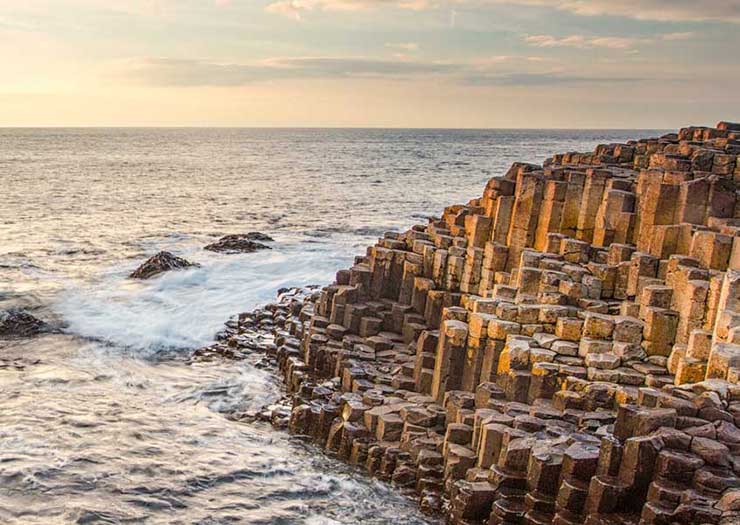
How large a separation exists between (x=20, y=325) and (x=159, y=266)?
21.7ft

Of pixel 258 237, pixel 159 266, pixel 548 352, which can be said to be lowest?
pixel 159 266

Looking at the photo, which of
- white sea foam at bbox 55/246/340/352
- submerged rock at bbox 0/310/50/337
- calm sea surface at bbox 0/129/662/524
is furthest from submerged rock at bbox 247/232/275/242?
submerged rock at bbox 0/310/50/337

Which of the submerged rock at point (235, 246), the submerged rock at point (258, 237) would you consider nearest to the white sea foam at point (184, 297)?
the submerged rock at point (235, 246)

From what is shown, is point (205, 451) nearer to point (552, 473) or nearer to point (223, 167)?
point (552, 473)

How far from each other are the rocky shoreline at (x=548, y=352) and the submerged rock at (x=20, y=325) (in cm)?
441

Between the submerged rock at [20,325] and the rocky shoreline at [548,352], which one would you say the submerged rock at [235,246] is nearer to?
the submerged rock at [20,325]

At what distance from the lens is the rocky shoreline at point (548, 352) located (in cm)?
915

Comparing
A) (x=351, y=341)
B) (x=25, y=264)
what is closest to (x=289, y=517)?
(x=351, y=341)

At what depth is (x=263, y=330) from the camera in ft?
62.0

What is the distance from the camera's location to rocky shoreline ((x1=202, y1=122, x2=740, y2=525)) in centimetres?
915

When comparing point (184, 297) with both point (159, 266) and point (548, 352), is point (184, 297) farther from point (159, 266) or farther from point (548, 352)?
point (548, 352)

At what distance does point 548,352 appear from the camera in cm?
1166

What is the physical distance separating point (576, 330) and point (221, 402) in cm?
655

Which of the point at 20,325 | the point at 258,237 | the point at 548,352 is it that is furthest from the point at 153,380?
the point at 258,237
